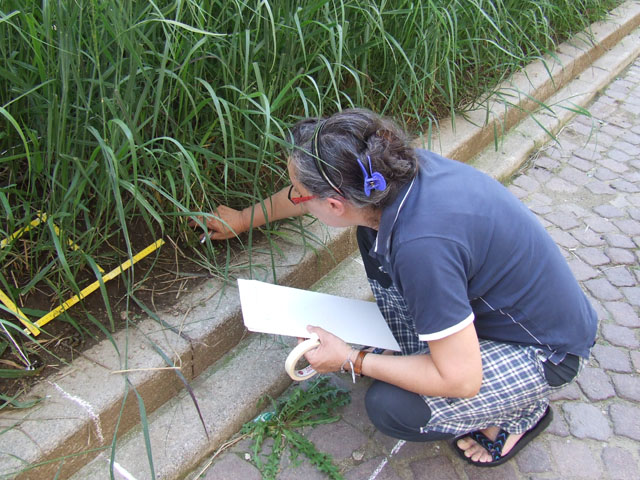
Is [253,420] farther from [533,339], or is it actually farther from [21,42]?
[21,42]

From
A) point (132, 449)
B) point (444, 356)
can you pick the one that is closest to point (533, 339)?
point (444, 356)

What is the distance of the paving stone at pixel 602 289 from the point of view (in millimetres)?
2680

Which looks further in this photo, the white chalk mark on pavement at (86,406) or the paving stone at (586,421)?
the paving stone at (586,421)

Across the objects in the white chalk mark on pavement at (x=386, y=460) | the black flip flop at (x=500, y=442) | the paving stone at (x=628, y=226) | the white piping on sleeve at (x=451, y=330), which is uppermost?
the white piping on sleeve at (x=451, y=330)

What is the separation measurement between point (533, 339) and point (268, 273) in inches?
37.6

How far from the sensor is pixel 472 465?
2.01 metres

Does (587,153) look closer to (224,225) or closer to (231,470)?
(224,225)

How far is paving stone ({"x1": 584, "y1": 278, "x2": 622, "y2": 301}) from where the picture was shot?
2680 millimetres

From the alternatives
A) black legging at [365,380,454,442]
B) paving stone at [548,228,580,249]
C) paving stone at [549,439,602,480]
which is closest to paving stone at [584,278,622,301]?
paving stone at [548,228,580,249]

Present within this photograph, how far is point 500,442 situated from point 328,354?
68 cm

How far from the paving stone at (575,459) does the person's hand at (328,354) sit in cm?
82

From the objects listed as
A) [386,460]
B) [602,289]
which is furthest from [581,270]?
[386,460]

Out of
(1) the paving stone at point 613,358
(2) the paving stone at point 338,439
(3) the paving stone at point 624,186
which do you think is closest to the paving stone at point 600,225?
(3) the paving stone at point 624,186

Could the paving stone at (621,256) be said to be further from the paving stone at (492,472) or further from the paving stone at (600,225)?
the paving stone at (492,472)
